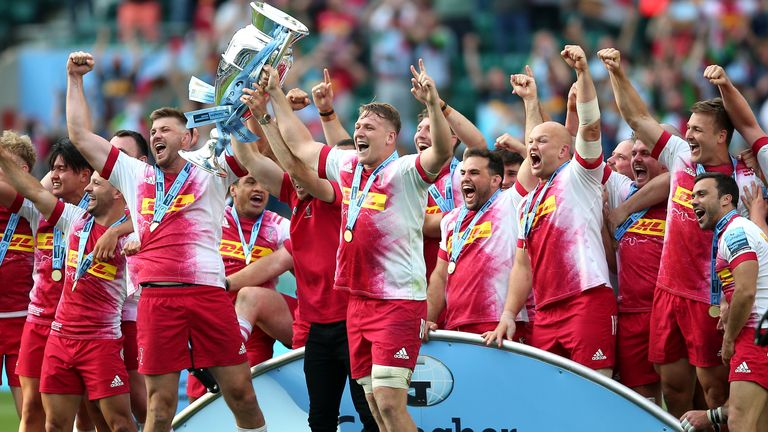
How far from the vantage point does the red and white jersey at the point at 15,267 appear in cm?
905

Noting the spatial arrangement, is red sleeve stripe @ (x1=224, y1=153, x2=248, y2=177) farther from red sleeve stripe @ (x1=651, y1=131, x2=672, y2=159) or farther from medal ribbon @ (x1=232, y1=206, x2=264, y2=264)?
red sleeve stripe @ (x1=651, y1=131, x2=672, y2=159)

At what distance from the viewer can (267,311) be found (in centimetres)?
889

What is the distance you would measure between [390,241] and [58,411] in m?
2.47

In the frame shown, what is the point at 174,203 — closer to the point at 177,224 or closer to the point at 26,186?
the point at 177,224

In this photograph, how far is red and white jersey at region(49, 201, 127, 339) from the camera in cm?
830

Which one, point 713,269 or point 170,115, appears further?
point 170,115

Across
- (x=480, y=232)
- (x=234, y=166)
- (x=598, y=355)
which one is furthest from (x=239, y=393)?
(x=598, y=355)

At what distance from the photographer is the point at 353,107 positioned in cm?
1806

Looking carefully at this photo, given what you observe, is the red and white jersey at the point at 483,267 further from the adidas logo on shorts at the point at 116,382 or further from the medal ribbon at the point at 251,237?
the adidas logo on shorts at the point at 116,382

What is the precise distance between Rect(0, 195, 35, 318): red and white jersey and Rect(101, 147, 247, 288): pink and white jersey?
4.29 feet

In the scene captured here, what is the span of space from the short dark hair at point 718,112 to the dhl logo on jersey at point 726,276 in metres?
0.87

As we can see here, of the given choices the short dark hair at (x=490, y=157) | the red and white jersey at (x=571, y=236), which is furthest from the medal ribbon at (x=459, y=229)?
the red and white jersey at (x=571, y=236)

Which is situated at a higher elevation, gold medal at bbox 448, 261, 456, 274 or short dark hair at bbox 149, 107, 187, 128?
short dark hair at bbox 149, 107, 187, 128

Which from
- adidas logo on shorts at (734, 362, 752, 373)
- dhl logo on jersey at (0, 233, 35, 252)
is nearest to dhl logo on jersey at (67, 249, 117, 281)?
dhl logo on jersey at (0, 233, 35, 252)
